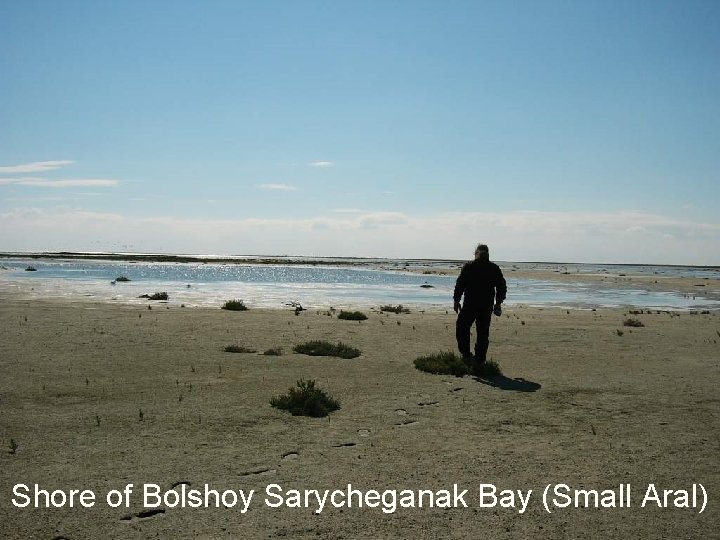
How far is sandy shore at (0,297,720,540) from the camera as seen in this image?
4996mm

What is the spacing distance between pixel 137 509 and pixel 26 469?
1.68 meters

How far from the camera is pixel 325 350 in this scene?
14031mm

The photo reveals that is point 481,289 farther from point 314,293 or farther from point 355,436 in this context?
point 314,293

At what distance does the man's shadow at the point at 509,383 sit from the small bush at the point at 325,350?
3560mm

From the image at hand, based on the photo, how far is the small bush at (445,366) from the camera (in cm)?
1167

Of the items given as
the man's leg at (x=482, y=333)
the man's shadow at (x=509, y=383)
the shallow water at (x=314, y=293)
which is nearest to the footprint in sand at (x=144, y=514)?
the man's shadow at (x=509, y=383)

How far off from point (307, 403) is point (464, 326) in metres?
5.31

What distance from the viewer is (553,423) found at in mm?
8062

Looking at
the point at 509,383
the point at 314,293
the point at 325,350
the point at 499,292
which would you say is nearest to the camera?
the point at 509,383

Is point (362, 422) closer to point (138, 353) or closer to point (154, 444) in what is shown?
point (154, 444)

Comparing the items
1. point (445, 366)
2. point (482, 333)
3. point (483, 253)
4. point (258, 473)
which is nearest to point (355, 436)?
point (258, 473)

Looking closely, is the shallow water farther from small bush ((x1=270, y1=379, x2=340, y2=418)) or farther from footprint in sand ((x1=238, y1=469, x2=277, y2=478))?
footprint in sand ((x1=238, y1=469, x2=277, y2=478))

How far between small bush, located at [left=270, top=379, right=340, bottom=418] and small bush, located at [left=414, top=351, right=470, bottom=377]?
344 centimetres

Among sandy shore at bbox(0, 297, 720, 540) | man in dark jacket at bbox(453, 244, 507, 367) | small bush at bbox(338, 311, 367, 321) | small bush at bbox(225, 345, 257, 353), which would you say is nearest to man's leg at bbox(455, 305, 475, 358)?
man in dark jacket at bbox(453, 244, 507, 367)
